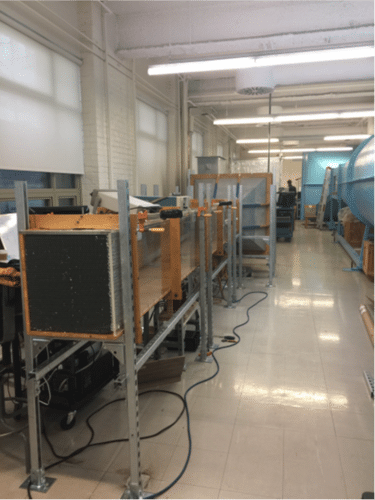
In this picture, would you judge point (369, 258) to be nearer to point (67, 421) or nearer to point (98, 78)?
point (98, 78)

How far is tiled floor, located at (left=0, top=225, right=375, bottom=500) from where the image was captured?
78.6 inches

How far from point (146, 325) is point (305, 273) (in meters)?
4.47

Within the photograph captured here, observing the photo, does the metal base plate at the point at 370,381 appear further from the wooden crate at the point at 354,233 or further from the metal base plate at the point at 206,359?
the wooden crate at the point at 354,233

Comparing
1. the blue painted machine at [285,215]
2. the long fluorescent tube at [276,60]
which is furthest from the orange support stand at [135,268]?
the blue painted machine at [285,215]

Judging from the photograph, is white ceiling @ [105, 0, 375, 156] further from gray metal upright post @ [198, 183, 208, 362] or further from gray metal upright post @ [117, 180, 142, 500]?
gray metal upright post @ [117, 180, 142, 500]

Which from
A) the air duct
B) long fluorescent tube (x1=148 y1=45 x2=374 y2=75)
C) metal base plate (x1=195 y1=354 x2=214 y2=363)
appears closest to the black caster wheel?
metal base plate (x1=195 y1=354 x2=214 y2=363)

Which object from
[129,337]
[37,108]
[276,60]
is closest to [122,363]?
[129,337]

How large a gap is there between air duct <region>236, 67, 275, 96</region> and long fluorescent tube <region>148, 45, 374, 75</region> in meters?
1.80

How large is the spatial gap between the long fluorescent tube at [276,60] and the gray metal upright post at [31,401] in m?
3.78

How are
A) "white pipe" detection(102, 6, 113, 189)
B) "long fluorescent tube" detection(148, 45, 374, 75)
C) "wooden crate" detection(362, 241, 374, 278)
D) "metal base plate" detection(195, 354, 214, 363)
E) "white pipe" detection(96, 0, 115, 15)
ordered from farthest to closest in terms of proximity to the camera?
"wooden crate" detection(362, 241, 374, 278), "white pipe" detection(102, 6, 113, 189), "white pipe" detection(96, 0, 115, 15), "long fluorescent tube" detection(148, 45, 374, 75), "metal base plate" detection(195, 354, 214, 363)

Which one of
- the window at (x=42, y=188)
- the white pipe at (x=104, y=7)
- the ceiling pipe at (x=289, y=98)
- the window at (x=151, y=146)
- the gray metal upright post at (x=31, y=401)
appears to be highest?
the white pipe at (x=104, y=7)

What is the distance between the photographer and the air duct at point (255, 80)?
6.51 metres

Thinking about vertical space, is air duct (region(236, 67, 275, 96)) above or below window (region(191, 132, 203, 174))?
above

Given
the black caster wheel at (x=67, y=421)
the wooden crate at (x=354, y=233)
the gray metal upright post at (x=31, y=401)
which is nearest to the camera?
the gray metal upright post at (x=31, y=401)
